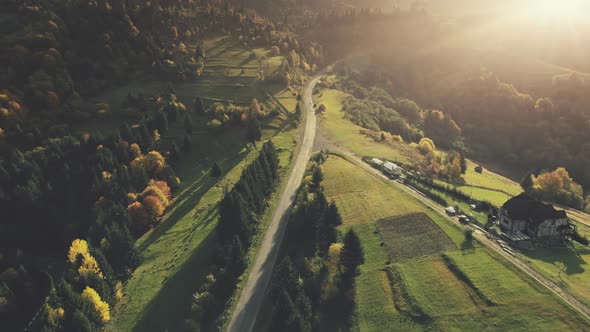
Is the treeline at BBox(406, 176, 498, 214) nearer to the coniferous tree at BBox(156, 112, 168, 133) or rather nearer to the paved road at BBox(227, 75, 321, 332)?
the paved road at BBox(227, 75, 321, 332)

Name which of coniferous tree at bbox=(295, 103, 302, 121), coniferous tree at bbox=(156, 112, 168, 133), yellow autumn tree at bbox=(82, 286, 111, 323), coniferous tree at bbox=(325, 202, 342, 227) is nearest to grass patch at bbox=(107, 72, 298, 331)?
yellow autumn tree at bbox=(82, 286, 111, 323)

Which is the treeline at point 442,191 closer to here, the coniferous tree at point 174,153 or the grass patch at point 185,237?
the grass patch at point 185,237

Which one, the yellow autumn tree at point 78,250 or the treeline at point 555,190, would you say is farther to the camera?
the treeline at point 555,190

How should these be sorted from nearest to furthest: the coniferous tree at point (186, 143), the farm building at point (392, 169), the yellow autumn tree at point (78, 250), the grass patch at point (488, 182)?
the yellow autumn tree at point (78, 250) < the farm building at point (392, 169) < the grass patch at point (488, 182) < the coniferous tree at point (186, 143)

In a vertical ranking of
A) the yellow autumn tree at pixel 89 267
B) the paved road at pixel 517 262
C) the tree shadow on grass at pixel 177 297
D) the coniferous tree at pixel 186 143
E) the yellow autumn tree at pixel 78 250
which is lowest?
the tree shadow on grass at pixel 177 297

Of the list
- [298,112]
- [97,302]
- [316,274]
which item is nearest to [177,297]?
[97,302]

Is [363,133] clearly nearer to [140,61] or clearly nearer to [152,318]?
[152,318]

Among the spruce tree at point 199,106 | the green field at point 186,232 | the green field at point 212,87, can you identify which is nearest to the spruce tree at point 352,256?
the green field at point 186,232
